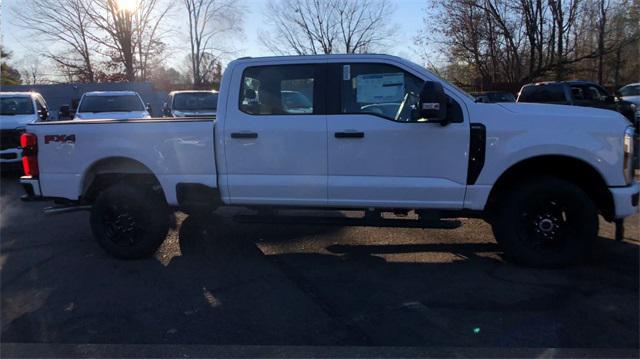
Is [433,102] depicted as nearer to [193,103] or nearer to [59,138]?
[59,138]

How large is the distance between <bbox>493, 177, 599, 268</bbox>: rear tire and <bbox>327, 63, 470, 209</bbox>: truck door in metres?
0.54

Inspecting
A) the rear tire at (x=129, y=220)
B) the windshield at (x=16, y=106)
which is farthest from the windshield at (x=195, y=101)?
the rear tire at (x=129, y=220)

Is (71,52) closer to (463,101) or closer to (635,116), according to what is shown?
(635,116)

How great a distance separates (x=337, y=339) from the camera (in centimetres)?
374

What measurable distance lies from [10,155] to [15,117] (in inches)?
47.1

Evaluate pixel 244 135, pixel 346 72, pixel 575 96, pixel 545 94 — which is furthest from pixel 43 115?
pixel 575 96

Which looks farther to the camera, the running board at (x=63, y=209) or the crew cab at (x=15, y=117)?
the crew cab at (x=15, y=117)

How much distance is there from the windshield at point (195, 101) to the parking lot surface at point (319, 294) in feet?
29.2

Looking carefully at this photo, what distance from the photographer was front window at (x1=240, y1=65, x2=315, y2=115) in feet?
17.3

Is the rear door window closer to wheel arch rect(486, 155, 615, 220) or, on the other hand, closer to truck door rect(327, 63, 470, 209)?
wheel arch rect(486, 155, 615, 220)

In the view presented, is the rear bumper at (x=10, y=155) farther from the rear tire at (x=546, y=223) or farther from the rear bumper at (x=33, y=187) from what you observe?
the rear tire at (x=546, y=223)

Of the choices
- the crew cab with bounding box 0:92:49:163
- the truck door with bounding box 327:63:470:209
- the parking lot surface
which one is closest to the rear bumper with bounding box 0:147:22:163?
the crew cab with bounding box 0:92:49:163

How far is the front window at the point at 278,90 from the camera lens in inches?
207

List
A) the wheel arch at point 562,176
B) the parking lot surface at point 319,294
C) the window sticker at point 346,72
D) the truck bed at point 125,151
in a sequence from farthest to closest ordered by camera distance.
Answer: the truck bed at point 125,151 → the window sticker at point 346,72 → the wheel arch at point 562,176 → the parking lot surface at point 319,294
